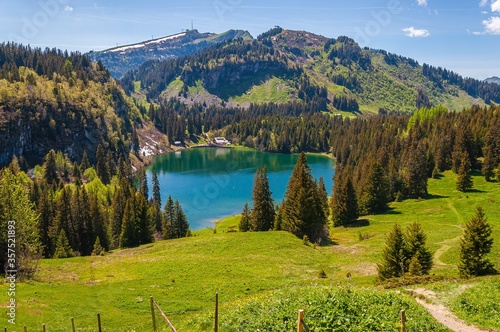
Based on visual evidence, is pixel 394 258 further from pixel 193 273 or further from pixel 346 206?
pixel 346 206

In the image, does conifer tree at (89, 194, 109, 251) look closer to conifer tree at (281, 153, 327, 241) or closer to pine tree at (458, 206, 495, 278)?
conifer tree at (281, 153, 327, 241)

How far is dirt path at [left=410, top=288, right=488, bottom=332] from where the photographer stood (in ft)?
73.6

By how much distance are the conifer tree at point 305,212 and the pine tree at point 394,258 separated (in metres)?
29.7

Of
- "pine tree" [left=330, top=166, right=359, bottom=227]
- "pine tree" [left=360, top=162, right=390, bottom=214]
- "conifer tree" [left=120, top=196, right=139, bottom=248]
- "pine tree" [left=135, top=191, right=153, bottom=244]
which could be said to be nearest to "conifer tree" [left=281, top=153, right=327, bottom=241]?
"pine tree" [left=330, top=166, right=359, bottom=227]

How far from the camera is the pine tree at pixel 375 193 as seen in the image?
363 ft

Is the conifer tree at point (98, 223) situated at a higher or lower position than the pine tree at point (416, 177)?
lower

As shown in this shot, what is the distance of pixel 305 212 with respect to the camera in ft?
241

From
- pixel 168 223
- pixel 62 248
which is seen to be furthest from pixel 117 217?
pixel 62 248

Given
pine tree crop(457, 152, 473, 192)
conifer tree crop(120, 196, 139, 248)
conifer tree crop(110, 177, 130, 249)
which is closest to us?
conifer tree crop(120, 196, 139, 248)

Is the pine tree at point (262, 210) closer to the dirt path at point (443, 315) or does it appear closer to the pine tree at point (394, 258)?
the pine tree at point (394, 258)

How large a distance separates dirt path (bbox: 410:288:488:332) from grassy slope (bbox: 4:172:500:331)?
9261mm

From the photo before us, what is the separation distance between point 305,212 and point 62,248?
5066cm

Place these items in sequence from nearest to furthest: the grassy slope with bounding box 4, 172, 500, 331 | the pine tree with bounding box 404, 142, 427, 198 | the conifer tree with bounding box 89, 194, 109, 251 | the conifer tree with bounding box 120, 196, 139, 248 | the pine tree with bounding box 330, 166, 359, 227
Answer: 1. the grassy slope with bounding box 4, 172, 500, 331
2. the conifer tree with bounding box 120, 196, 139, 248
3. the conifer tree with bounding box 89, 194, 109, 251
4. the pine tree with bounding box 330, 166, 359, 227
5. the pine tree with bounding box 404, 142, 427, 198

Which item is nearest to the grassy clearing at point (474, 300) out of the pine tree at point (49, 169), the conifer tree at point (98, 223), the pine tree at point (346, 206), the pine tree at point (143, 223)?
the pine tree at point (346, 206)
